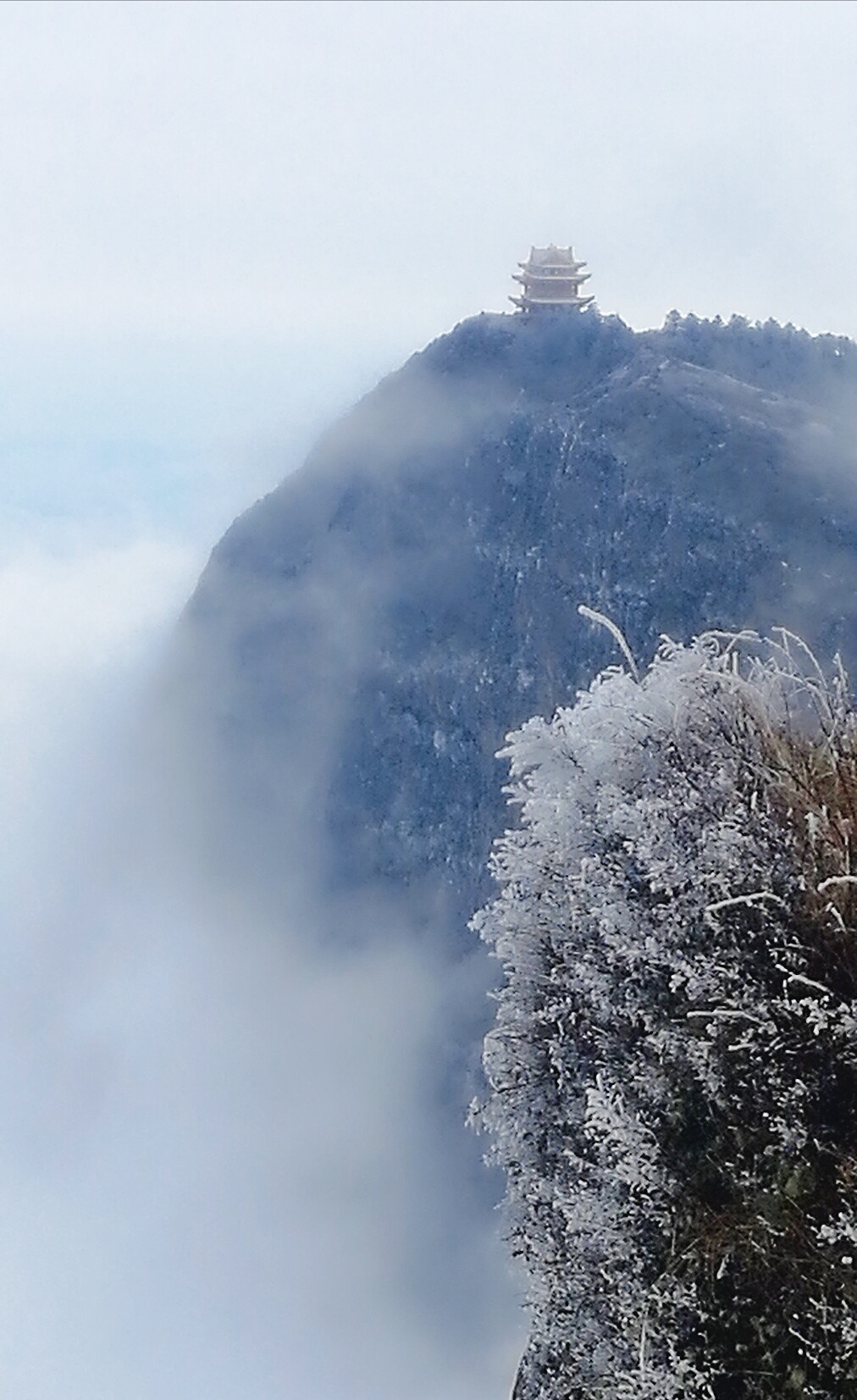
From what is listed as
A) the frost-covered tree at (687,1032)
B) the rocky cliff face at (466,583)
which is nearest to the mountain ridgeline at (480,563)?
the rocky cliff face at (466,583)

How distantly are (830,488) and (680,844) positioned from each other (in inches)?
885

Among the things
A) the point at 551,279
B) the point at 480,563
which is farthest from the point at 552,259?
the point at 480,563

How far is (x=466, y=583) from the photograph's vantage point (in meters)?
27.9

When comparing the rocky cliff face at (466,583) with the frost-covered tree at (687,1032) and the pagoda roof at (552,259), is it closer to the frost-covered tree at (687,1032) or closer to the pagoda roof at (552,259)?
the pagoda roof at (552,259)

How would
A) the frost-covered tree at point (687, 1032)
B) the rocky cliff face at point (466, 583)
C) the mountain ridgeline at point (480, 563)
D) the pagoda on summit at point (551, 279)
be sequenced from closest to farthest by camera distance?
the frost-covered tree at point (687, 1032)
the mountain ridgeline at point (480, 563)
the rocky cliff face at point (466, 583)
the pagoda on summit at point (551, 279)

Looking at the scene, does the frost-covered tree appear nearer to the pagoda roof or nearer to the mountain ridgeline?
the mountain ridgeline

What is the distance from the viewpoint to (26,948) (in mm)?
30953

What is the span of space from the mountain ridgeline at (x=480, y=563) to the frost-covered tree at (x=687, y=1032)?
766 inches

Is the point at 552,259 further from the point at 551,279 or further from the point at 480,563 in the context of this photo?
the point at 480,563

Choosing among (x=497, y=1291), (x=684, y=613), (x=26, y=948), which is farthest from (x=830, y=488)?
(x=26, y=948)

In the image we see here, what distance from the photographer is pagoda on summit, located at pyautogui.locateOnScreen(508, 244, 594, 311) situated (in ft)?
97.1

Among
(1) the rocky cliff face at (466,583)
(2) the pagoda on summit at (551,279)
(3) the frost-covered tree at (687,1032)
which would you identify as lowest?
(3) the frost-covered tree at (687,1032)

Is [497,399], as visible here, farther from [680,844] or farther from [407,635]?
[680,844]

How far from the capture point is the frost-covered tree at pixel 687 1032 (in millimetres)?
2693
